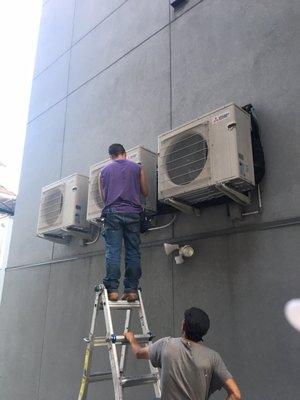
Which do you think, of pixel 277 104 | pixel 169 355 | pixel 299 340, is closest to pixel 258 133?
pixel 277 104

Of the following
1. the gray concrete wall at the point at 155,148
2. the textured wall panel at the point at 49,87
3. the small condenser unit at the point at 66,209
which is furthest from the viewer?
the textured wall panel at the point at 49,87

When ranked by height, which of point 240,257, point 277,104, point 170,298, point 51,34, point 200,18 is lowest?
point 170,298

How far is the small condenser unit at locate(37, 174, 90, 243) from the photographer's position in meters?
4.84

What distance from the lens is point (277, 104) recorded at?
142 inches

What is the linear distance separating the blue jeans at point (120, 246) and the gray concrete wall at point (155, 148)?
0.64 metres

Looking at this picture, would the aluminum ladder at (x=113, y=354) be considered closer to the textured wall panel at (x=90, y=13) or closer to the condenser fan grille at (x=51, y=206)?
the condenser fan grille at (x=51, y=206)

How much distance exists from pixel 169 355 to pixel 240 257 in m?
1.40

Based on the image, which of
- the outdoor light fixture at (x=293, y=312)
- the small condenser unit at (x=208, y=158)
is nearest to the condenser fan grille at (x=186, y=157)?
the small condenser unit at (x=208, y=158)

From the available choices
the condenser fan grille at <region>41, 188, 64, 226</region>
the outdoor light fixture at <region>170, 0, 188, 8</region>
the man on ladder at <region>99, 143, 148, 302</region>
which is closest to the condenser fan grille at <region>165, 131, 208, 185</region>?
the man on ladder at <region>99, 143, 148, 302</region>

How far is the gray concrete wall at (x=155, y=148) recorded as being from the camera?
3.27 meters

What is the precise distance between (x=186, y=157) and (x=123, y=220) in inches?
31.7

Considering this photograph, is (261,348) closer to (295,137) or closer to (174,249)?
(174,249)

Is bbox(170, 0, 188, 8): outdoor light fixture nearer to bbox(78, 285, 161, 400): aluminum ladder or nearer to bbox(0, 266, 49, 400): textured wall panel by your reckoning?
→ bbox(78, 285, 161, 400): aluminum ladder

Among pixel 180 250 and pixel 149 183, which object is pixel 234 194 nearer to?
pixel 180 250
